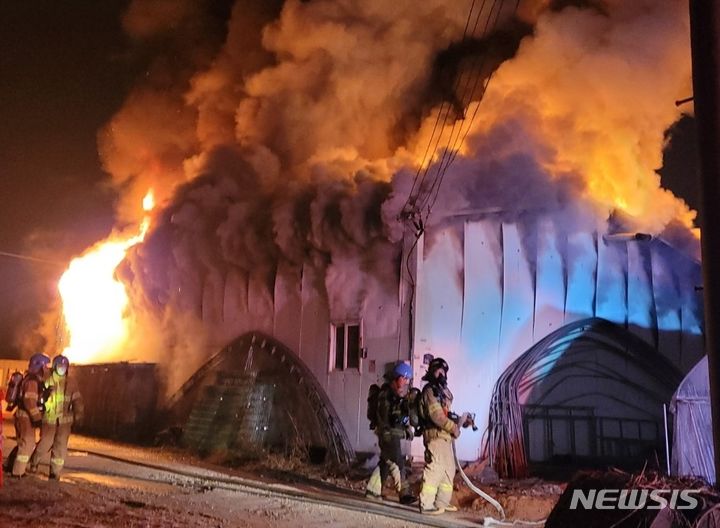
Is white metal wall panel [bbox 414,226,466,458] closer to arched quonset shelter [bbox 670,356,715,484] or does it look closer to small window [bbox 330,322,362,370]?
small window [bbox 330,322,362,370]

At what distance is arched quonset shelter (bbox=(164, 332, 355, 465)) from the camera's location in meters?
12.2

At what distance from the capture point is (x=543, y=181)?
11180mm

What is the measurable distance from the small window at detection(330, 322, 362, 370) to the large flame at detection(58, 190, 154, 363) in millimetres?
8384

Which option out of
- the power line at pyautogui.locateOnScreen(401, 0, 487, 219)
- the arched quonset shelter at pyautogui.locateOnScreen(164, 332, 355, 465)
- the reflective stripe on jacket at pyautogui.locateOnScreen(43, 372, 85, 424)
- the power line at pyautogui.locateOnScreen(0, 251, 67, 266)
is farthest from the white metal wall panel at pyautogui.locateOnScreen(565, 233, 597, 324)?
the power line at pyautogui.locateOnScreen(0, 251, 67, 266)

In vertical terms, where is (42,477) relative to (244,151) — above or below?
below

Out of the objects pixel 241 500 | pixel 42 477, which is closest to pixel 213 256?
pixel 42 477

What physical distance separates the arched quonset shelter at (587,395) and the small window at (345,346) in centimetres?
276

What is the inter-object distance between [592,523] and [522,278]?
22.2ft

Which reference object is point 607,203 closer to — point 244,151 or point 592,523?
point 592,523

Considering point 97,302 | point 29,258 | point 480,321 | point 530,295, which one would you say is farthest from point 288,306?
point 29,258

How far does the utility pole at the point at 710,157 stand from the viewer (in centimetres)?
606

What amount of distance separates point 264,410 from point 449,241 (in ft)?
16.9

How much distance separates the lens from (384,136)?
53.4ft

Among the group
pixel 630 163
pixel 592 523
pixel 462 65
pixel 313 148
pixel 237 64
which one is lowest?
pixel 592 523
